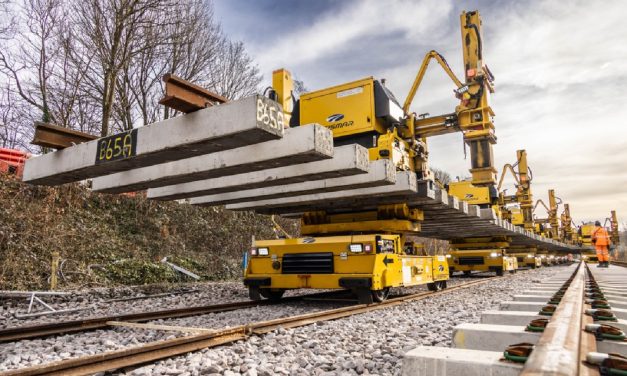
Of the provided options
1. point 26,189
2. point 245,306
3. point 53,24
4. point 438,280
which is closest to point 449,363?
point 245,306

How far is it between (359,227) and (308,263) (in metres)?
Answer: 1.79

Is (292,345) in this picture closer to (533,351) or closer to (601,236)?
(533,351)

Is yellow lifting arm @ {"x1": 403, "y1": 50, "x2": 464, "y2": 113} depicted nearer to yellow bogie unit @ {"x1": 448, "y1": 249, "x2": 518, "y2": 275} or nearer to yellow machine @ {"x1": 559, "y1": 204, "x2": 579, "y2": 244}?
yellow bogie unit @ {"x1": 448, "y1": 249, "x2": 518, "y2": 275}

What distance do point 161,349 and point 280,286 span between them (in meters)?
4.03

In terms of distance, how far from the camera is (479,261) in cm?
1670

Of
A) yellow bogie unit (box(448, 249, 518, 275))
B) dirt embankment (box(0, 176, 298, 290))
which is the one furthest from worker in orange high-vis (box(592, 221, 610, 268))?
dirt embankment (box(0, 176, 298, 290))

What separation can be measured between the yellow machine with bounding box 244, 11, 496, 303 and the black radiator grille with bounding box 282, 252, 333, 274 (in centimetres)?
2

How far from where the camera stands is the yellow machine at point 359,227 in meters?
6.81

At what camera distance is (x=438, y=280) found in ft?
31.9

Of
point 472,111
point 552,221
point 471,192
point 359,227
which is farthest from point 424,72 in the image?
point 552,221

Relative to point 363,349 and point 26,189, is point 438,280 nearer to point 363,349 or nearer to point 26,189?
point 363,349

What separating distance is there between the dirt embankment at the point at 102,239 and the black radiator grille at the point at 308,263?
5.71 metres

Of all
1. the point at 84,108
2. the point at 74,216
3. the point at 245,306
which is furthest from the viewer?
the point at 84,108

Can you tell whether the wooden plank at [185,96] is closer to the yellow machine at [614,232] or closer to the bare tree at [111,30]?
the bare tree at [111,30]
